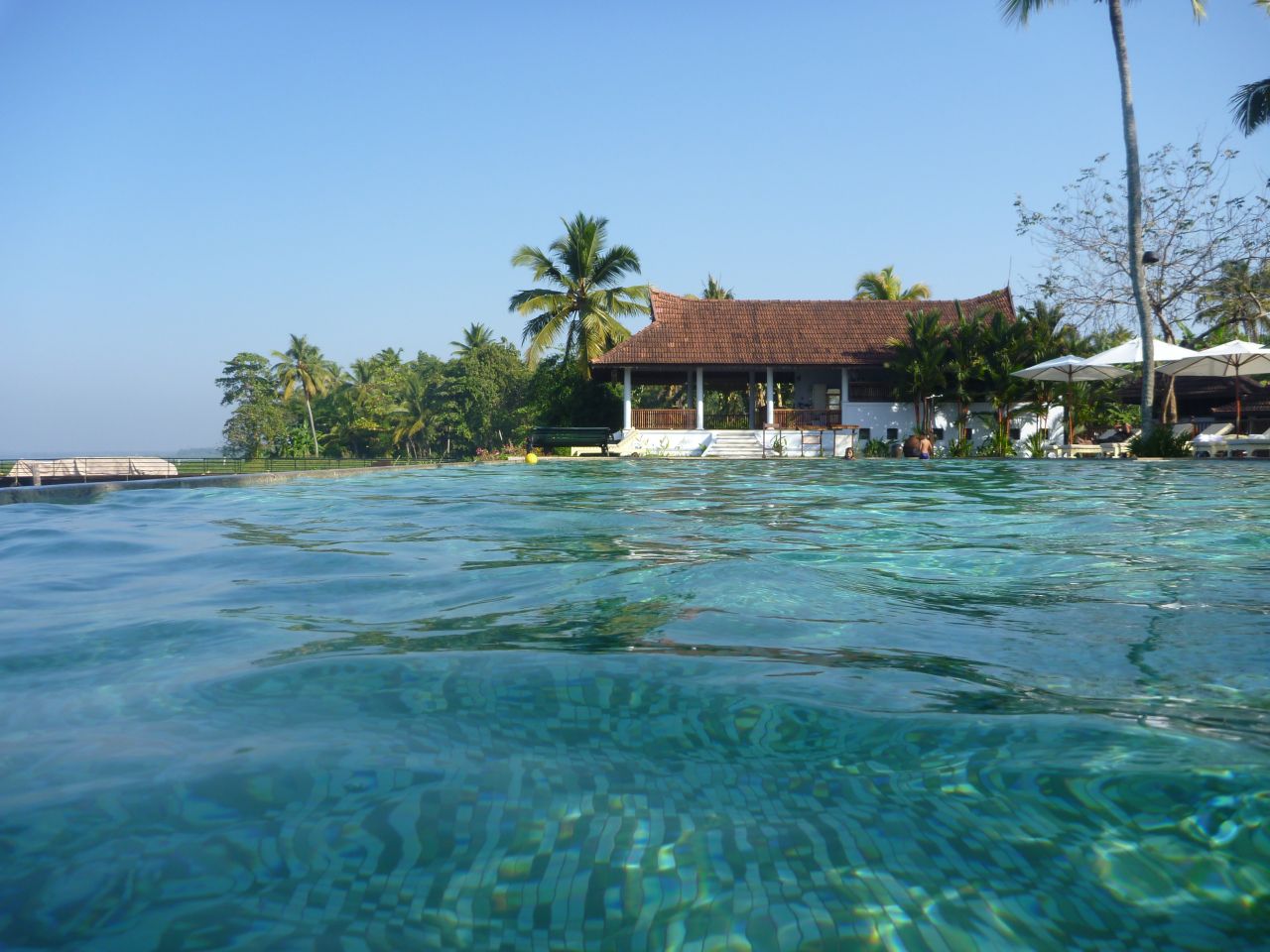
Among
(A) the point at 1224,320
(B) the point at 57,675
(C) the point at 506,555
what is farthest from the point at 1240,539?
(A) the point at 1224,320

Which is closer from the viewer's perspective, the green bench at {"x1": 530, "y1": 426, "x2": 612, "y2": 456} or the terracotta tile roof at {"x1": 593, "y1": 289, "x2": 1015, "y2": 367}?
the green bench at {"x1": 530, "y1": 426, "x2": 612, "y2": 456}

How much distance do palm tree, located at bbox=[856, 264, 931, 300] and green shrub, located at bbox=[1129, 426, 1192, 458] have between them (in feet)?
53.8

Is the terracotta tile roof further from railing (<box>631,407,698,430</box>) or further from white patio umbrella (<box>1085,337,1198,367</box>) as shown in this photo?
white patio umbrella (<box>1085,337,1198,367</box>)

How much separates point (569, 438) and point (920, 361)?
9.70 meters

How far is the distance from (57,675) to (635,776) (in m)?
2.13

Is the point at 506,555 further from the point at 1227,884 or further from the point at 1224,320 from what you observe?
the point at 1224,320

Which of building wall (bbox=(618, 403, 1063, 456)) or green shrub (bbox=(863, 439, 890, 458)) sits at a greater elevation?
building wall (bbox=(618, 403, 1063, 456))

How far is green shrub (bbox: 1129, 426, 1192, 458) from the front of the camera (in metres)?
17.0

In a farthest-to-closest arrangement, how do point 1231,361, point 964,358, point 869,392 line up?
point 869,392
point 964,358
point 1231,361

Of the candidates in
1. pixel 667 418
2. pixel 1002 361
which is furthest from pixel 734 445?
pixel 1002 361

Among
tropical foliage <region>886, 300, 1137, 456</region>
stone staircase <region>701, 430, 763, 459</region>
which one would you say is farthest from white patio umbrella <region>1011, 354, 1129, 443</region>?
stone staircase <region>701, 430, 763, 459</region>

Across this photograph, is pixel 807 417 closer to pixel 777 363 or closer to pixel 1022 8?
pixel 777 363

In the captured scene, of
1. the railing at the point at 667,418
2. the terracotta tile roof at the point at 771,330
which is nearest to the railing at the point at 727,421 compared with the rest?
the railing at the point at 667,418

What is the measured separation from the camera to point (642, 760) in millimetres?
2160
